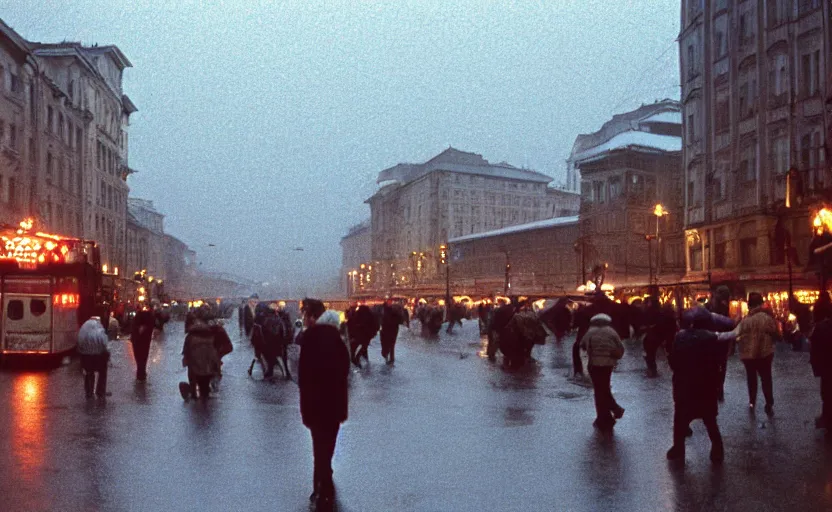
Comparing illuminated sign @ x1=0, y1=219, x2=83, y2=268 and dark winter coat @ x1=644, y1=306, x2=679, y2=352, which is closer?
dark winter coat @ x1=644, y1=306, x2=679, y2=352

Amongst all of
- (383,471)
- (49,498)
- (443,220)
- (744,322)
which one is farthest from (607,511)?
(443,220)

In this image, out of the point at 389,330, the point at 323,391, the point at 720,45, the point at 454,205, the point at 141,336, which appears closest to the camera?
the point at 323,391

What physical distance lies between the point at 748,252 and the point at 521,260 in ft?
143

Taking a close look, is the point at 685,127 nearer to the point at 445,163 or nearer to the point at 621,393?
the point at 621,393

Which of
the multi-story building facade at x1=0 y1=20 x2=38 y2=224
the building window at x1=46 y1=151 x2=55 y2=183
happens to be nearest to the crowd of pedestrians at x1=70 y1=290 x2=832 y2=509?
the multi-story building facade at x1=0 y1=20 x2=38 y2=224

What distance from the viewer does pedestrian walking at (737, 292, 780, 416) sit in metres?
13.8

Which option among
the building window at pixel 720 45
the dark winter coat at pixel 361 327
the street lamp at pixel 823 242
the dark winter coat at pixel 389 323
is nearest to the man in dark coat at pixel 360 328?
the dark winter coat at pixel 361 327

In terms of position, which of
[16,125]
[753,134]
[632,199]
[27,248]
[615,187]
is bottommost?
[27,248]

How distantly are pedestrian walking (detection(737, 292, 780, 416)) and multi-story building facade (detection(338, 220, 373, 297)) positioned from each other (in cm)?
12993

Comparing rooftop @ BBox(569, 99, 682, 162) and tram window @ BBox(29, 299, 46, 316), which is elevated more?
rooftop @ BBox(569, 99, 682, 162)

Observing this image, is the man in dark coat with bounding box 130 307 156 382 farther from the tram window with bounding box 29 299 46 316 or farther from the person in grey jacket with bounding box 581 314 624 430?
the person in grey jacket with bounding box 581 314 624 430

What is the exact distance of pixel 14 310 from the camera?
25.4 metres

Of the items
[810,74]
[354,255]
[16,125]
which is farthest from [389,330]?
[354,255]

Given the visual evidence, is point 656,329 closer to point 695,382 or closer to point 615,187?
point 695,382
